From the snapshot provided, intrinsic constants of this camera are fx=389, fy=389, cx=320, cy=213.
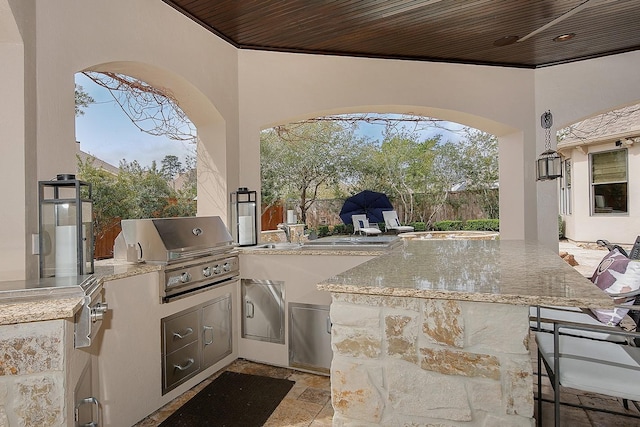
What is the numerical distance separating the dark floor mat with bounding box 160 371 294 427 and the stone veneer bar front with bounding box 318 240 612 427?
1139 millimetres

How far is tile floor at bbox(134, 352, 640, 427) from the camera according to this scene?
218 cm

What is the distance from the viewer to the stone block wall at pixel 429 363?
1.28 m

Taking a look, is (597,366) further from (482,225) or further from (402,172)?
(402,172)

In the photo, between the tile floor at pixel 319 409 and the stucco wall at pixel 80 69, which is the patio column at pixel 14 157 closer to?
the stucco wall at pixel 80 69

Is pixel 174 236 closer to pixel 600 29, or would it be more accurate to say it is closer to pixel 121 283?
pixel 121 283

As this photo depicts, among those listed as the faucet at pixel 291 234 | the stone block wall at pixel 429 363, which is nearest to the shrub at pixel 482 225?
the faucet at pixel 291 234

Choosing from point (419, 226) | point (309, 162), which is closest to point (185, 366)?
point (309, 162)

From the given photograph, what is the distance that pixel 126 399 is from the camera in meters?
2.21

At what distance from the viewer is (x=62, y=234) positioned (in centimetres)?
188

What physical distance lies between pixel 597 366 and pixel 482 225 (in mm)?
9518

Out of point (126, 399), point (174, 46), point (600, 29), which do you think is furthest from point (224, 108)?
point (600, 29)

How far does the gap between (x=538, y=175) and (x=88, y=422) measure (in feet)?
14.2

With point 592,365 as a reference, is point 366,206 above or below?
above

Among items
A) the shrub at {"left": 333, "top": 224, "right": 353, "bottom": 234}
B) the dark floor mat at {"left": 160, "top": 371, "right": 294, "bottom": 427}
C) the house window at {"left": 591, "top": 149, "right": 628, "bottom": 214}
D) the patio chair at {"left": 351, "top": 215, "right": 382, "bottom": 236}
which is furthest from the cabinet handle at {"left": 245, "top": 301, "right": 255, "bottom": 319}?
the house window at {"left": 591, "top": 149, "right": 628, "bottom": 214}
